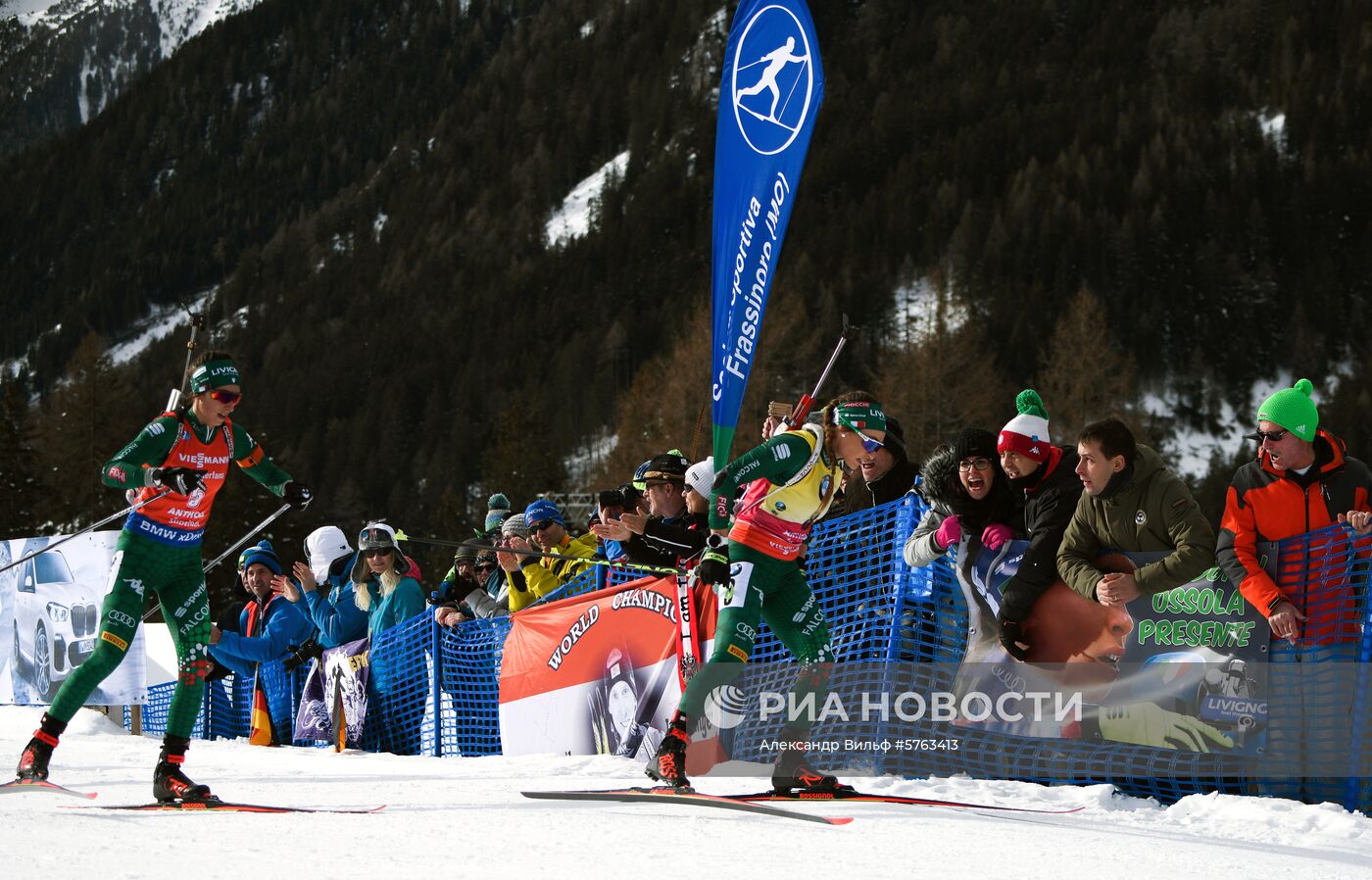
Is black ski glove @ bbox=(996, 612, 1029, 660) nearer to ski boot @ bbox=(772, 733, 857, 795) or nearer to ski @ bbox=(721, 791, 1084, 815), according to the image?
ski @ bbox=(721, 791, 1084, 815)

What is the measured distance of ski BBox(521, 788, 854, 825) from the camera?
4.75 m

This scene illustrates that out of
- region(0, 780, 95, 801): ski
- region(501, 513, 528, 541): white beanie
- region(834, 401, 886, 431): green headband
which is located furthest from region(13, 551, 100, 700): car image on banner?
region(834, 401, 886, 431): green headband

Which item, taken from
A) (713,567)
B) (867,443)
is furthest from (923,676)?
(713,567)

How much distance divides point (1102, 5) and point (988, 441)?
329ft

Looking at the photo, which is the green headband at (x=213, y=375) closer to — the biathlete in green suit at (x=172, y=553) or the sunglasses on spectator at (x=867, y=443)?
the biathlete in green suit at (x=172, y=553)

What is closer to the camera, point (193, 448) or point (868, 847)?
point (868, 847)

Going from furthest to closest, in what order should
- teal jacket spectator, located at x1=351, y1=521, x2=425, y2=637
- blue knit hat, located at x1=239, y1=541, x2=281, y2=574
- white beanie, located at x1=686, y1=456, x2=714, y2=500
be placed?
blue knit hat, located at x1=239, y1=541, x2=281, y2=574, teal jacket spectator, located at x1=351, y1=521, x2=425, y2=637, white beanie, located at x1=686, y1=456, x2=714, y2=500

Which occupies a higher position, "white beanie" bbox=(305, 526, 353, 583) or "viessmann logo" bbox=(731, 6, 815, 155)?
"viessmann logo" bbox=(731, 6, 815, 155)

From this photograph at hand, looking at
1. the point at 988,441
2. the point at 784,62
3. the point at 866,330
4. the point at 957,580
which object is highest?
the point at 866,330

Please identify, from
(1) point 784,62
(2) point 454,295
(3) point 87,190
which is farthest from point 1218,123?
(3) point 87,190

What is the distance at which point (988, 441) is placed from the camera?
245 inches

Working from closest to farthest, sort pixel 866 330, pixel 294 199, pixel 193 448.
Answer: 1. pixel 193 448
2. pixel 866 330
3. pixel 294 199

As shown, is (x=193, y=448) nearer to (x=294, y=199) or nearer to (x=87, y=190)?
(x=294, y=199)

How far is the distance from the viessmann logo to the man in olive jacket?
133 inches
